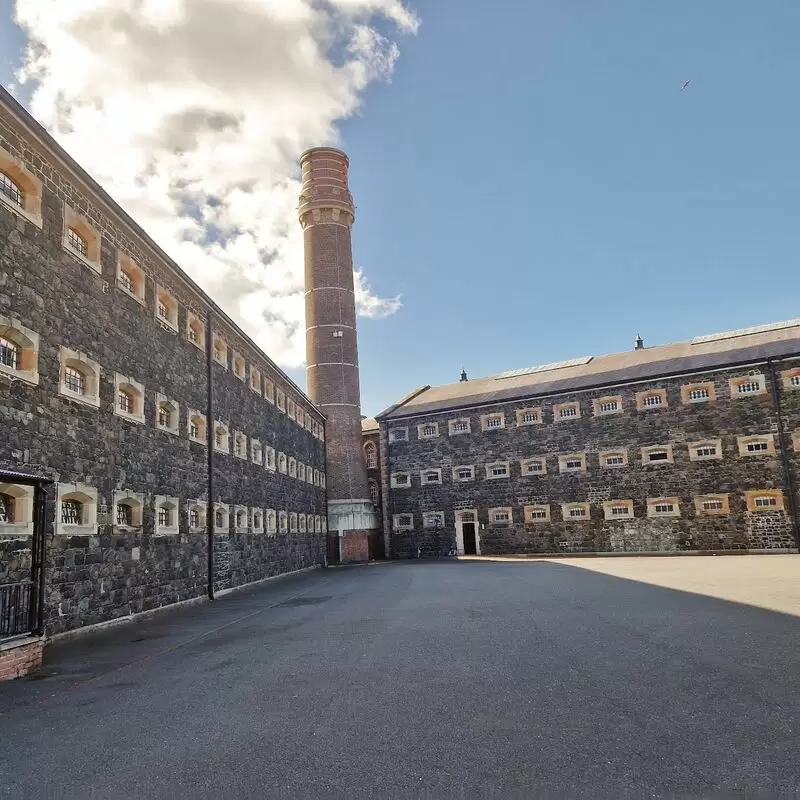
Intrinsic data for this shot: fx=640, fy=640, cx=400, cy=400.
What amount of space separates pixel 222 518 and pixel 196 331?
6.18 m

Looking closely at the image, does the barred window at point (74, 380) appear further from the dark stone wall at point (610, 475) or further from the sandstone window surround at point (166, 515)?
the dark stone wall at point (610, 475)

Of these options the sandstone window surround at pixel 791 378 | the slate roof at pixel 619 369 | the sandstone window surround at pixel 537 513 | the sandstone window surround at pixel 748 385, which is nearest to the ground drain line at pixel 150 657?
the sandstone window surround at pixel 537 513

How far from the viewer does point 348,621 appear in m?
13.2

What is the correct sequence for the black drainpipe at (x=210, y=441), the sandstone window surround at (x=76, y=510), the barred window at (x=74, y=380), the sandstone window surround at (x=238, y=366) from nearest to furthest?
the sandstone window surround at (x=76, y=510) < the barred window at (x=74, y=380) < the black drainpipe at (x=210, y=441) < the sandstone window surround at (x=238, y=366)

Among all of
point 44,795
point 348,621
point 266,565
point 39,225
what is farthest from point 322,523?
point 44,795

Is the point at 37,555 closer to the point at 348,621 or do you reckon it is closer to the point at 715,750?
the point at 348,621

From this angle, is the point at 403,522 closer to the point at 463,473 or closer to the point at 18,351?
the point at 463,473

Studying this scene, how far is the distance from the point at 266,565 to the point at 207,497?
22.1ft

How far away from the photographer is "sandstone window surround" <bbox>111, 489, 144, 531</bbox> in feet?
47.3

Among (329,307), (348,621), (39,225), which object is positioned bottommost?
(348,621)

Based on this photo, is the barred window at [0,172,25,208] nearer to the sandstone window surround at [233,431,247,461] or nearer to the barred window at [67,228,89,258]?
the barred window at [67,228,89,258]

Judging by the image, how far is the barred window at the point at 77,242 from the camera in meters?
13.9

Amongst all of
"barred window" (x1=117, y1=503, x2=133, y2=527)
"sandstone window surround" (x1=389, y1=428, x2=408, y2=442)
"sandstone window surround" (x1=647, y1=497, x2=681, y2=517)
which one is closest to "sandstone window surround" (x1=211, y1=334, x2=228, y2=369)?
"barred window" (x1=117, y1=503, x2=133, y2=527)

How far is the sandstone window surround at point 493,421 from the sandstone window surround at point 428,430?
326 cm
